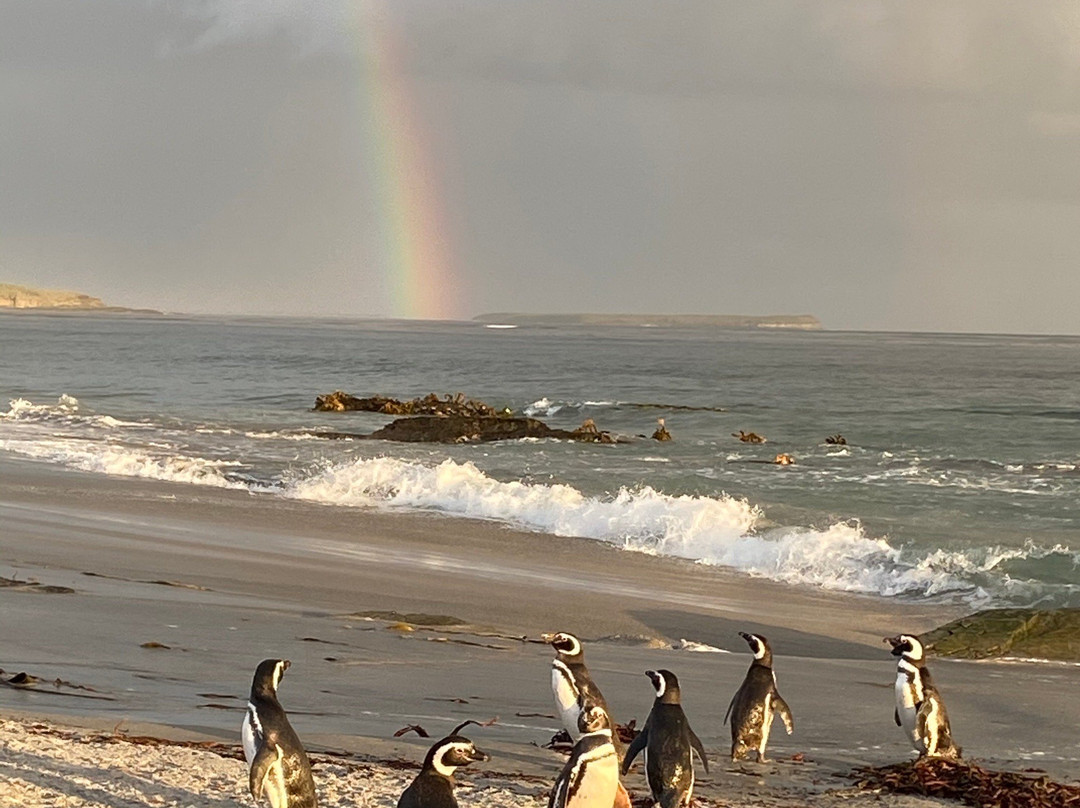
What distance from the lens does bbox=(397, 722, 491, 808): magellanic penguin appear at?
16.6 feet

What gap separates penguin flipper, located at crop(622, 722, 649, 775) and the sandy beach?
0.22 metres

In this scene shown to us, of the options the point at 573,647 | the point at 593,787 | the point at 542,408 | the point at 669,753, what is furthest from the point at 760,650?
the point at 542,408

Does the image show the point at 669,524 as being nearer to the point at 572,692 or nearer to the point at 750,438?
the point at 572,692

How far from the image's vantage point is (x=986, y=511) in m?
22.8

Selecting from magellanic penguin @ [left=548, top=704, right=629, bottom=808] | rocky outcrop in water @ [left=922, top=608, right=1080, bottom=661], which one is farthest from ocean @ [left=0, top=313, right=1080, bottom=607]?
magellanic penguin @ [left=548, top=704, right=629, bottom=808]

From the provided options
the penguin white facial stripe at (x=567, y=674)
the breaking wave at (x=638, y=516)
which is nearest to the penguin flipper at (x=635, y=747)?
the penguin white facial stripe at (x=567, y=674)

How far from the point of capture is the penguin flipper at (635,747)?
657cm

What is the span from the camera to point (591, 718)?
7.02 metres

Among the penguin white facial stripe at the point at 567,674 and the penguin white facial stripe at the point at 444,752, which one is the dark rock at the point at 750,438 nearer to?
the penguin white facial stripe at the point at 567,674

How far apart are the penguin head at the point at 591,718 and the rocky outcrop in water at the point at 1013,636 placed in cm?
579

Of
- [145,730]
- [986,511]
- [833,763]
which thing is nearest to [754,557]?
[986,511]

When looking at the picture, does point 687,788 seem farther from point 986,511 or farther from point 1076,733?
Result: point 986,511

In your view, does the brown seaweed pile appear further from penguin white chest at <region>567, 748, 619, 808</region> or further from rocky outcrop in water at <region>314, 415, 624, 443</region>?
rocky outcrop in water at <region>314, 415, 624, 443</region>

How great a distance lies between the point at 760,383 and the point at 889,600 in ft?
159
